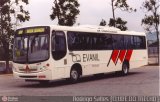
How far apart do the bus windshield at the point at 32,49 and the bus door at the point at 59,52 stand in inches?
15.6

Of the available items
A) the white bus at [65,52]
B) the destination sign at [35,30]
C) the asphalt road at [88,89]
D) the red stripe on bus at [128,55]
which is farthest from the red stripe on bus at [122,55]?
the destination sign at [35,30]

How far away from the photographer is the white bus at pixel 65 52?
19219 mm

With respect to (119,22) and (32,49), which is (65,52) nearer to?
(32,49)

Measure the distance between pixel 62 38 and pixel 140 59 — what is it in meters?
9.21

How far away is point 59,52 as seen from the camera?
64.8 ft

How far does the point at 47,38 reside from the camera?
19281 millimetres

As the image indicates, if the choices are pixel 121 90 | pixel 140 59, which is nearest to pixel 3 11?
pixel 140 59

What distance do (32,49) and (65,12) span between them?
50.8ft

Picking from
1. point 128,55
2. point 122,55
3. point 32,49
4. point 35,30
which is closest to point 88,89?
point 32,49

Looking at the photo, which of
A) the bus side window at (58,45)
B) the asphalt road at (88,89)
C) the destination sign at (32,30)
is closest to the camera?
the asphalt road at (88,89)

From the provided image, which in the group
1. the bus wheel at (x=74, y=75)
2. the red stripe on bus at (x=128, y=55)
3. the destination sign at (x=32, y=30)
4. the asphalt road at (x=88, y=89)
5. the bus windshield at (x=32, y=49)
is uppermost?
the destination sign at (x=32, y=30)

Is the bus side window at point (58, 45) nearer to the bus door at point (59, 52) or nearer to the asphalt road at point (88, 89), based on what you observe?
the bus door at point (59, 52)

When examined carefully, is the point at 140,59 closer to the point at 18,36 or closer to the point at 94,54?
the point at 94,54

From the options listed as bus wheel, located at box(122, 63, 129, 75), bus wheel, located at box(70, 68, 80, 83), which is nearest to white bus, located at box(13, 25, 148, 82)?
bus wheel, located at box(70, 68, 80, 83)
